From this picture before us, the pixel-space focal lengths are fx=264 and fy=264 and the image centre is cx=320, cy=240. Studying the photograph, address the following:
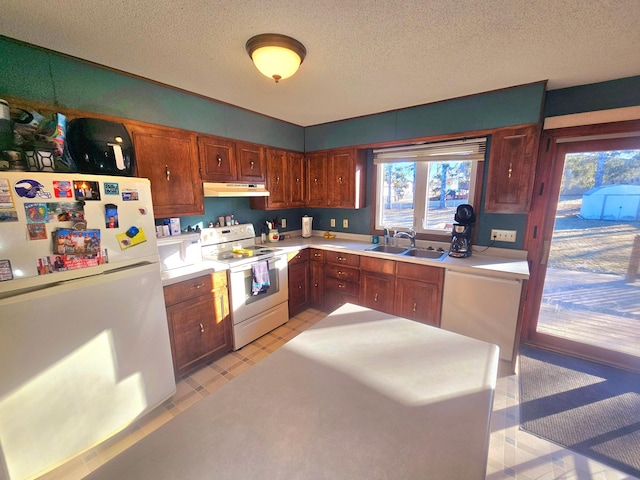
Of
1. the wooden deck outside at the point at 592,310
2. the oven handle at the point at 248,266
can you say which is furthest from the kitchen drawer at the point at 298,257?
the wooden deck outside at the point at 592,310

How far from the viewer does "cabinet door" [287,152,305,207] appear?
3.42 m

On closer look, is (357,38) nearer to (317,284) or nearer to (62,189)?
(62,189)

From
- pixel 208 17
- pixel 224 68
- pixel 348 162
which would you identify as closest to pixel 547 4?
pixel 208 17

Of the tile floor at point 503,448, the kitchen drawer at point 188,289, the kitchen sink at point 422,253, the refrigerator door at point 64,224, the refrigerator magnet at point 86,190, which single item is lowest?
the tile floor at point 503,448

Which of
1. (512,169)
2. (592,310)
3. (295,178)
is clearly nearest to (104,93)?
(295,178)

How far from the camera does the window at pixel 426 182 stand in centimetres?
275

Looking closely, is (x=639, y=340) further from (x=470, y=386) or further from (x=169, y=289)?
(x=169, y=289)

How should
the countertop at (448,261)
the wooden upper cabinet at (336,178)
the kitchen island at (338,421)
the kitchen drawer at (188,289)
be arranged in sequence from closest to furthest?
the kitchen island at (338,421) → the kitchen drawer at (188,289) → the countertop at (448,261) → the wooden upper cabinet at (336,178)

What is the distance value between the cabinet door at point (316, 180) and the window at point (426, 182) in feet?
2.21

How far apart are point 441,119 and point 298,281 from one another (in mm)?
2350

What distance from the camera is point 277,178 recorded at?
3260 millimetres

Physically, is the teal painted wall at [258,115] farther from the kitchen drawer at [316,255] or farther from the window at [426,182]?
the kitchen drawer at [316,255]

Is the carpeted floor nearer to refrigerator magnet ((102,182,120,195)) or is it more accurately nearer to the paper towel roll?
the paper towel roll

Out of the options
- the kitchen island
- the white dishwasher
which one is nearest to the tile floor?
the white dishwasher
